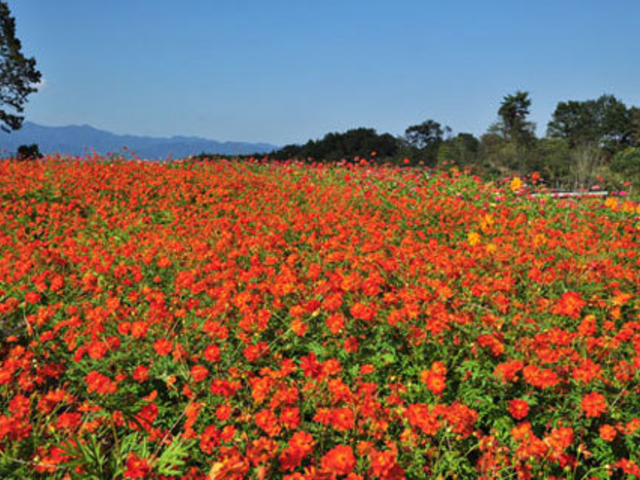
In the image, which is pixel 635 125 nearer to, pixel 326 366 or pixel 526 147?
pixel 526 147

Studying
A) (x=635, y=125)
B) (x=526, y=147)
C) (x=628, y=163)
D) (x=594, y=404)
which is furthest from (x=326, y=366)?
(x=635, y=125)

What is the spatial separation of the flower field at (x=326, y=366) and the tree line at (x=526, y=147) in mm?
8137

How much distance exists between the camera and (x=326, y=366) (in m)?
2.42

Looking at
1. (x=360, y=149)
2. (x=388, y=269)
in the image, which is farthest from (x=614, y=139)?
(x=388, y=269)

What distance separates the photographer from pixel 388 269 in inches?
158

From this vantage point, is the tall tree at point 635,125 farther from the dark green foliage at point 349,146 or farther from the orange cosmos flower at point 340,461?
the orange cosmos flower at point 340,461

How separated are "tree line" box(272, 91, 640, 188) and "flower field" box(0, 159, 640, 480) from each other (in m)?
8.14

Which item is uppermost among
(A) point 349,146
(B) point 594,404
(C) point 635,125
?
(C) point 635,125

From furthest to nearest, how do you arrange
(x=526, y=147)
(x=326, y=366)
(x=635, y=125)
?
(x=635, y=125) → (x=526, y=147) → (x=326, y=366)

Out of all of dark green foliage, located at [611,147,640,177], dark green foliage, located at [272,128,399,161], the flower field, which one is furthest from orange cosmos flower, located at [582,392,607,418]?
dark green foliage, located at [611,147,640,177]

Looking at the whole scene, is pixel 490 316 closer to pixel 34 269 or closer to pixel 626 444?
pixel 626 444

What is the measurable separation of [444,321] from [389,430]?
2.57 ft

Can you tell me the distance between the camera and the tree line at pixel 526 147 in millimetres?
26519

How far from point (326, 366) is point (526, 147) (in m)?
48.3
